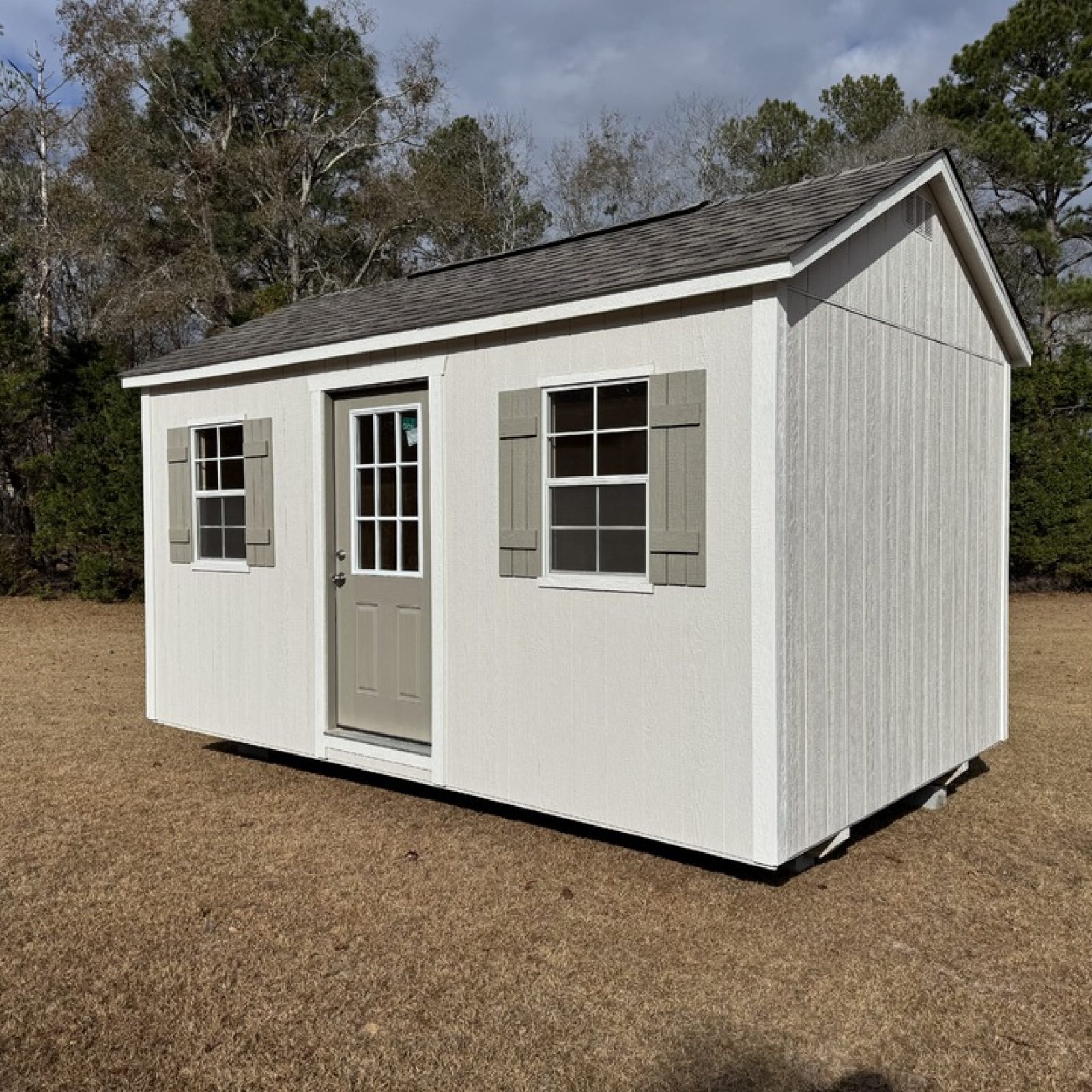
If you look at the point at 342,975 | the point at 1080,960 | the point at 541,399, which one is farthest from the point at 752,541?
the point at 342,975

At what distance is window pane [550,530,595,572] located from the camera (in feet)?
16.3

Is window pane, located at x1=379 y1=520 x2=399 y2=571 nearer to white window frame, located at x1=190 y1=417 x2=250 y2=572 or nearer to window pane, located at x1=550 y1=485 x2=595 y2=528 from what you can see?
white window frame, located at x1=190 y1=417 x2=250 y2=572

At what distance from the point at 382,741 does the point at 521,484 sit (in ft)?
6.30

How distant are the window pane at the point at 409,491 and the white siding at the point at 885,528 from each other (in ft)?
8.11

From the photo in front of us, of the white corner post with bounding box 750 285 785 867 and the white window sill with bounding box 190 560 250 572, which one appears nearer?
the white corner post with bounding box 750 285 785 867

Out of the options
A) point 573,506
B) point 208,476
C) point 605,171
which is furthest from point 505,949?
point 605,171

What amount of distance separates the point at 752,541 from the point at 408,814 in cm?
275

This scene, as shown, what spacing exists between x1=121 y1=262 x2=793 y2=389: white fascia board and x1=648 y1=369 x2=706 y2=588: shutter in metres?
0.38

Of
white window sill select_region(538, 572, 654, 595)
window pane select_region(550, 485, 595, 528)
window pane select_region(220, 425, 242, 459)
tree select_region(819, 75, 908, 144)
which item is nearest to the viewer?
white window sill select_region(538, 572, 654, 595)

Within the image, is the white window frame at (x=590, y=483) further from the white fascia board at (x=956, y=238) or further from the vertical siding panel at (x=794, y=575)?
the white fascia board at (x=956, y=238)

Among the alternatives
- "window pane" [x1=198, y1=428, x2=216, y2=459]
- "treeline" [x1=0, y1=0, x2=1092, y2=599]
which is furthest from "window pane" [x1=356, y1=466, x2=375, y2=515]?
"treeline" [x1=0, y1=0, x2=1092, y2=599]

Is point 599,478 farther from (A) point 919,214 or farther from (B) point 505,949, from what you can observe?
(A) point 919,214

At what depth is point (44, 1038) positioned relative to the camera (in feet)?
10.8

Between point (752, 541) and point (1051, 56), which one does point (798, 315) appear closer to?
point (752, 541)
